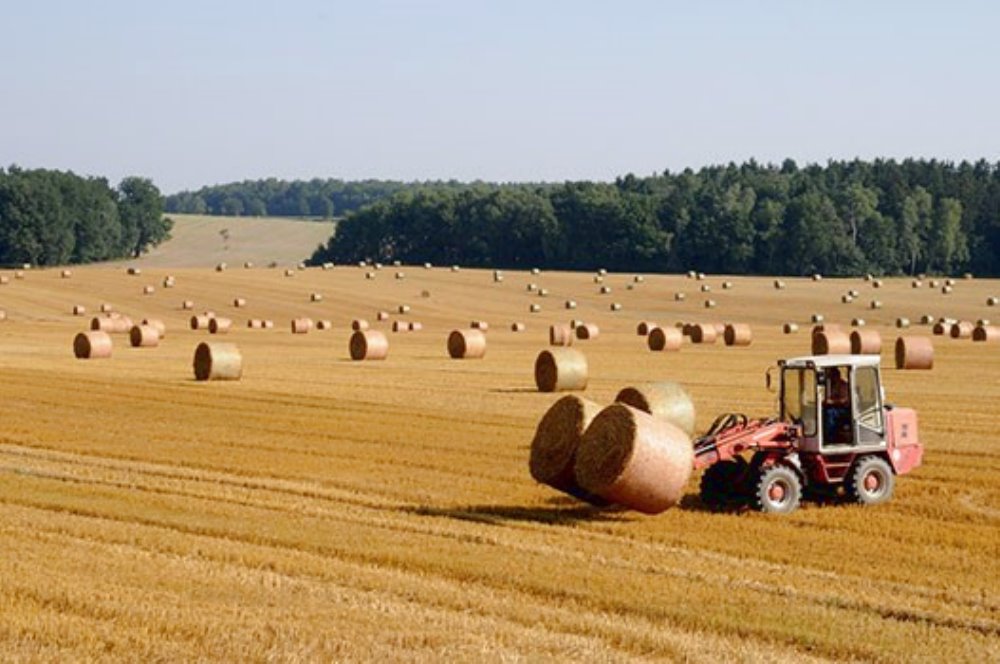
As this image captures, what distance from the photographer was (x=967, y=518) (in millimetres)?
19672

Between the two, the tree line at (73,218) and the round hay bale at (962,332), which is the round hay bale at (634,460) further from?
the tree line at (73,218)

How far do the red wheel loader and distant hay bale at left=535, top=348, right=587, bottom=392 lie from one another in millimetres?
18168

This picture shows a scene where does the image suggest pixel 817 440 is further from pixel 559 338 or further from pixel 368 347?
pixel 559 338

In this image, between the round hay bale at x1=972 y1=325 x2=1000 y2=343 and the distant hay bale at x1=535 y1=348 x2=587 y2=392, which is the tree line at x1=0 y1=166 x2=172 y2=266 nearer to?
the round hay bale at x1=972 y1=325 x2=1000 y2=343

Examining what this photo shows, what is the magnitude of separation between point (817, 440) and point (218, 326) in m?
57.0

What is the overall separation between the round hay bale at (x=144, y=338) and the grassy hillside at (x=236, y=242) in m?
82.9

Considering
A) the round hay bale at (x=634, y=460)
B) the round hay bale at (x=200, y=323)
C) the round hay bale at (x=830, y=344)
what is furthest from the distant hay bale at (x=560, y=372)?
the round hay bale at (x=200, y=323)

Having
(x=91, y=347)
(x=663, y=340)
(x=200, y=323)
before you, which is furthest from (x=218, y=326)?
(x=663, y=340)

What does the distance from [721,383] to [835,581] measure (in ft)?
87.9

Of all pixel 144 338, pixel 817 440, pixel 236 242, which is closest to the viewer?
pixel 817 440

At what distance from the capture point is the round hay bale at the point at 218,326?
74.8 metres

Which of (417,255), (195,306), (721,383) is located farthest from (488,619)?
(417,255)

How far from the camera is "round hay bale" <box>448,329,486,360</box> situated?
54.4 meters

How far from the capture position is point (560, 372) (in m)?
39.2
